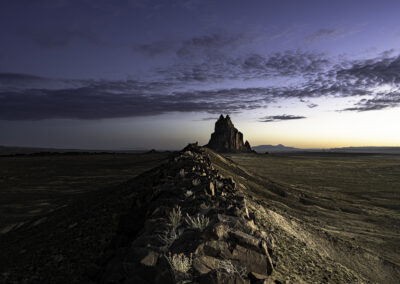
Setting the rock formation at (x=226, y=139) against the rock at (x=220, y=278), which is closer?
the rock at (x=220, y=278)

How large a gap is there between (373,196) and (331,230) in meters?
14.0

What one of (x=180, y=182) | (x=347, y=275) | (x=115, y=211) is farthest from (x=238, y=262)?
(x=115, y=211)

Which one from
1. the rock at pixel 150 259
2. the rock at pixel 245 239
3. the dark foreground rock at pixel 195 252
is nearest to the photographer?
the dark foreground rock at pixel 195 252

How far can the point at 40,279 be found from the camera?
5008 millimetres

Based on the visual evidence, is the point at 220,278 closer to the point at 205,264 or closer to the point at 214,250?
the point at 205,264

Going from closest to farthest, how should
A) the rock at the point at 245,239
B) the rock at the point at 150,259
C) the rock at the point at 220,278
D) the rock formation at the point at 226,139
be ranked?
the rock at the point at 220,278, the rock at the point at 150,259, the rock at the point at 245,239, the rock formation at the point at 226,139

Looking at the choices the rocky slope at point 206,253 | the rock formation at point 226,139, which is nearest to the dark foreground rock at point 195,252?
the rocky slope at point 206,253

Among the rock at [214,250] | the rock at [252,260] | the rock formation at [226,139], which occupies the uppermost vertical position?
the rock formation at [226,139]

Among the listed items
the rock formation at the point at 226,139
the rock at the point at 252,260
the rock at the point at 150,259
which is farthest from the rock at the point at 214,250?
the rock formation at the point at 226,139

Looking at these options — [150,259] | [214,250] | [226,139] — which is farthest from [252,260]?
[226,139]

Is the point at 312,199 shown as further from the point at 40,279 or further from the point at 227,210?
the point at 40,279

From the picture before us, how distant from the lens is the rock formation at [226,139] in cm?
13138

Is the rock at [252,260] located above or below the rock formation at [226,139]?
below

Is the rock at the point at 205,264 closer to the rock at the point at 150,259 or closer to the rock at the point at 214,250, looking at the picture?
the rock at the point at 214,250
